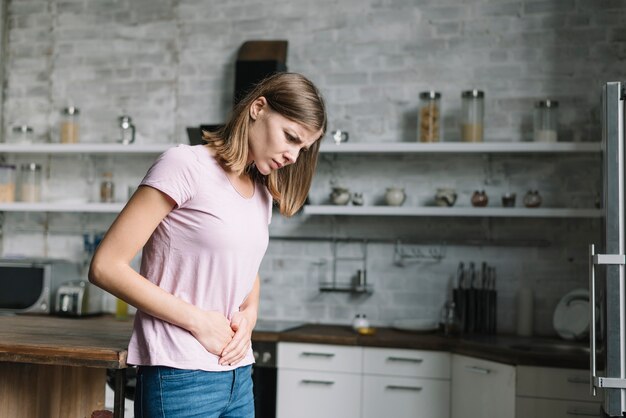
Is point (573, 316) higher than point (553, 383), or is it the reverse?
point (573, 316)

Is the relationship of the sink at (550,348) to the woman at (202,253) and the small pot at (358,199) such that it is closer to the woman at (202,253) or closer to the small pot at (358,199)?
the small pot at (358,199)

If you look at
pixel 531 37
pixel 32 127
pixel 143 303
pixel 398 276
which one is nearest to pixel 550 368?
pixel 398 276

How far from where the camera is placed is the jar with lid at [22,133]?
4828 millimetres

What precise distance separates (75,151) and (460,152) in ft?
7.72

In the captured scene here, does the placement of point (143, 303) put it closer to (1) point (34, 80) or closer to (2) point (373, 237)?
(2) point (373, 237)

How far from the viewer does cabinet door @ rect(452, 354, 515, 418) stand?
3430mm

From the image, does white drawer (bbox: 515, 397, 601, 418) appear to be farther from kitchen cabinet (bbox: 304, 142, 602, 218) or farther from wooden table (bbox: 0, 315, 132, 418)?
wooden table (bbox: 0, 315, 132, 418)

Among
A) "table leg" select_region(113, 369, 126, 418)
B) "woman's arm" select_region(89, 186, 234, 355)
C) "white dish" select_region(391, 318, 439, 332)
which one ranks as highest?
"woman's arm" select_region(89, 186, 234, 355)

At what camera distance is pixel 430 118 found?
4.18m

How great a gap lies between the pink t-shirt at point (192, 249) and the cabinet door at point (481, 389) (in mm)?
2025

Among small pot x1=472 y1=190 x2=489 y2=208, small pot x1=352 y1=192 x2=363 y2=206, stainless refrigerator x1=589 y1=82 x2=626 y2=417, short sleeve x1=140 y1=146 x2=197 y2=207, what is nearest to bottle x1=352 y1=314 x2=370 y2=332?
small pot x1=352 y1=192 x2=363 y2=206

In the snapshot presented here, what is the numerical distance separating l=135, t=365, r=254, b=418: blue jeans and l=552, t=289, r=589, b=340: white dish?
2659 mm

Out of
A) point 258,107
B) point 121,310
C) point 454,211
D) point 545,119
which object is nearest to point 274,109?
point 258,107

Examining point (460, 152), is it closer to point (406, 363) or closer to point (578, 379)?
point (406, 363)
